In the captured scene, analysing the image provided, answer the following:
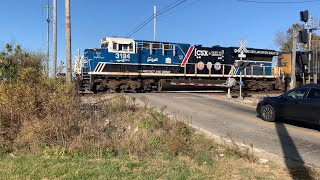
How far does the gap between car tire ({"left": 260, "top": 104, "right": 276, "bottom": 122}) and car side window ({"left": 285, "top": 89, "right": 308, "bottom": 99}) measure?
857mm

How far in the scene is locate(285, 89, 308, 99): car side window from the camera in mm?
14348

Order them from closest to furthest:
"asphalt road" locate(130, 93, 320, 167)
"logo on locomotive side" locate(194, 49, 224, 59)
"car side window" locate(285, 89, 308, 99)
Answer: "asphalt road" locate(130, 93, 320, 167), "car side window" locate(285, 89, 308, 99), "logo on locomotive side" locate(194, 49, 224, 59)

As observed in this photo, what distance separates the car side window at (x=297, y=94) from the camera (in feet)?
47.1

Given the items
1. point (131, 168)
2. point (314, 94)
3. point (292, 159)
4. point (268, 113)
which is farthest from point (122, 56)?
point (131, 168)

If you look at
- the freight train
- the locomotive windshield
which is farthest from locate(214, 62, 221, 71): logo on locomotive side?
the locomotive windshield

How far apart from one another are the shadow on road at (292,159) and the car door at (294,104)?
0.92 m

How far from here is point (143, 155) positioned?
868cm

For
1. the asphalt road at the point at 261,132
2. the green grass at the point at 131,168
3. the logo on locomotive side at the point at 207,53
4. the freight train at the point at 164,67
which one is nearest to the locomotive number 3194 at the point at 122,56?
the freight train at the point at 164,67

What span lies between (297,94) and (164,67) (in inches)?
644

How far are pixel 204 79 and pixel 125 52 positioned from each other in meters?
7.27

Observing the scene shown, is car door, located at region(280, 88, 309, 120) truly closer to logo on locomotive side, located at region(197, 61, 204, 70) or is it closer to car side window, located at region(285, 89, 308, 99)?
car side window, located at region(285, 89, 308, 99)

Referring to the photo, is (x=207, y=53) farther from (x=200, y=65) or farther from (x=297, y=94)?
(x=297, y=94)

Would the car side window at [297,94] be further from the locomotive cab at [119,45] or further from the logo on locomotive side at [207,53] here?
the logo on locomotive side at [207,53]

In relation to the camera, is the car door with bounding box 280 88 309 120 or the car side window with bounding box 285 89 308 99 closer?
the car door with bounding box 280 88 309 120
